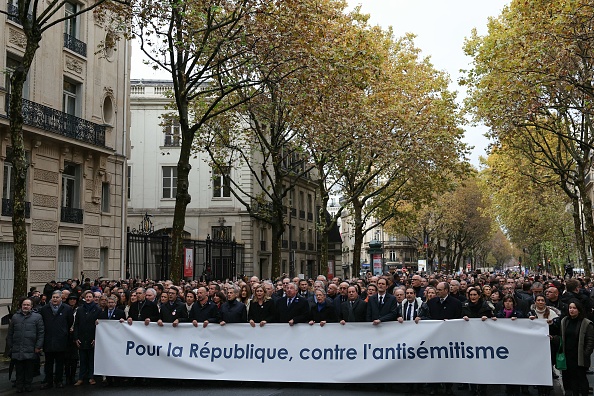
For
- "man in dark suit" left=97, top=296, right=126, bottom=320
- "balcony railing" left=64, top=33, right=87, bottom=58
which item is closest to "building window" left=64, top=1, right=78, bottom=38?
"balcony railing" left=64, top=33, right=87, bottom=58

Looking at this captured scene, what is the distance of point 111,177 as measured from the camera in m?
28.8

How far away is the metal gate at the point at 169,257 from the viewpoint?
95.1 feet

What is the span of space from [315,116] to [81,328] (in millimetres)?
13126

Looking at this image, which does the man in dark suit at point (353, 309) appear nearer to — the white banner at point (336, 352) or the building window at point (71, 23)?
the white banner at point (336, 352)

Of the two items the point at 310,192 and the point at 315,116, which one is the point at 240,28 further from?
the point at 310,192

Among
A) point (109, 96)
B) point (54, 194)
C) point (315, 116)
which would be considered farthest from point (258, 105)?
point (54, 194)


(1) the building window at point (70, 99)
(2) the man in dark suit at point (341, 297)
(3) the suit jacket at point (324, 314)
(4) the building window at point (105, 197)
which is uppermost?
(1) the building window at point (70, 99)

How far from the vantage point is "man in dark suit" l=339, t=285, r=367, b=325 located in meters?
12.0

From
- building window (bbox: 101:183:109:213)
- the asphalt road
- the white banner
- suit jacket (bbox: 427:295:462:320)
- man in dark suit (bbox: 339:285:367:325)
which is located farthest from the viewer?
building window (bbox: 101:183:109:213)

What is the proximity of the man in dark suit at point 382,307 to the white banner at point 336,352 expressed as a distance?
1.46 feet

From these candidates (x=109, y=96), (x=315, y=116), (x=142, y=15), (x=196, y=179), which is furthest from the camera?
(x=196, y=179)

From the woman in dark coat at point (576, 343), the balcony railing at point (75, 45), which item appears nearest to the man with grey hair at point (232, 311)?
the woman in dark coat at point (576, 343)

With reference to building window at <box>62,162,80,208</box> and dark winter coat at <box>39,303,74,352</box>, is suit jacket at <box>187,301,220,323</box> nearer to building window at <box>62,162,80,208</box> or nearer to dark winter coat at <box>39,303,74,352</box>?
dark winter coat at <box>39,303,74,352</box>

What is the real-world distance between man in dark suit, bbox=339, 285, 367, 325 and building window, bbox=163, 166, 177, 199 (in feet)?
110
